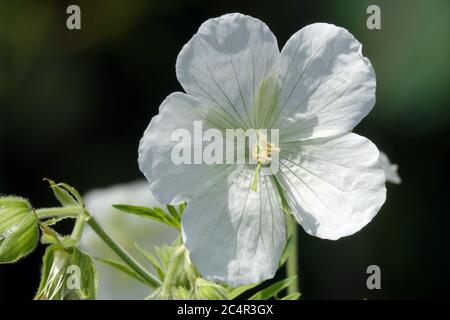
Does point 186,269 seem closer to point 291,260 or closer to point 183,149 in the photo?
point 183,149

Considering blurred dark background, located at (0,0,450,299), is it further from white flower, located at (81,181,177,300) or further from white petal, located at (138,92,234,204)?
white petal, located at (138,92,234,204)

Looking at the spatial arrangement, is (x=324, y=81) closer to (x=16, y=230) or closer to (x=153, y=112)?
(x=16, y=230)

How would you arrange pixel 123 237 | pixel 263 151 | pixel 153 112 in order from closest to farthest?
pixel 263 151 < pixel 123 237 < pixel 153 112

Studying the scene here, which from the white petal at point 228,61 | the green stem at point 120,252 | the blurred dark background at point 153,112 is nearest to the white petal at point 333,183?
the white petal at point 228,61

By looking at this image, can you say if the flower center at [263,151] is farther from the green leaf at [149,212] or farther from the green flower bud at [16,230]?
the green flower bud at [16,230]

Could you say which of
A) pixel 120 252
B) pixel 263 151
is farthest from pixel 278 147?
pixel 120 252

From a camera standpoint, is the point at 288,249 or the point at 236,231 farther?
the point at 288,249
